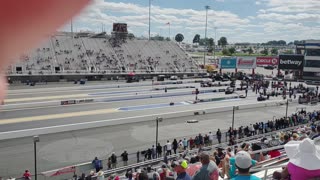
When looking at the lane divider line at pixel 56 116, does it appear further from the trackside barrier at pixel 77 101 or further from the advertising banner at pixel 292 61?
the advertising banner at pixel 292 61

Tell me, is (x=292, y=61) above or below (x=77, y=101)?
above

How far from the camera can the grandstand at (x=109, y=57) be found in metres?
53.0

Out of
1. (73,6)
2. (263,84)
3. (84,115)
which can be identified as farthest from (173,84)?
(73,6)

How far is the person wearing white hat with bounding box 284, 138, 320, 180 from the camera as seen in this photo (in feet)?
12.0

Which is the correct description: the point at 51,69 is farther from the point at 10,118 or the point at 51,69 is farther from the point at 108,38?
the point at 10,118

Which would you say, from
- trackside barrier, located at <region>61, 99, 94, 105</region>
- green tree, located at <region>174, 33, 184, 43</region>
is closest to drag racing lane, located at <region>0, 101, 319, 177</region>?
trackside barrier, located at <region>61, 99, 94, 105</region>

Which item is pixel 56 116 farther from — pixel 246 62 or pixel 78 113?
pixel 246 62

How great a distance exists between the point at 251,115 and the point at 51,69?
111ft

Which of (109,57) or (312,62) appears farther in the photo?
(109,57)

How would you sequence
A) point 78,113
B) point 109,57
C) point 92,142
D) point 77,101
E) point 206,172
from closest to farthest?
point 206,172 → point 92,142 → point 78,113 → point 77,101 → point 109,57

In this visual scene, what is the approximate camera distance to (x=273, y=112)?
2834cm

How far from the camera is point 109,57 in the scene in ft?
202

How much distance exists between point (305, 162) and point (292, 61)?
58885 mm

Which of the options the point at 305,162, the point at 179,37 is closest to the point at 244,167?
the point at 305,162
